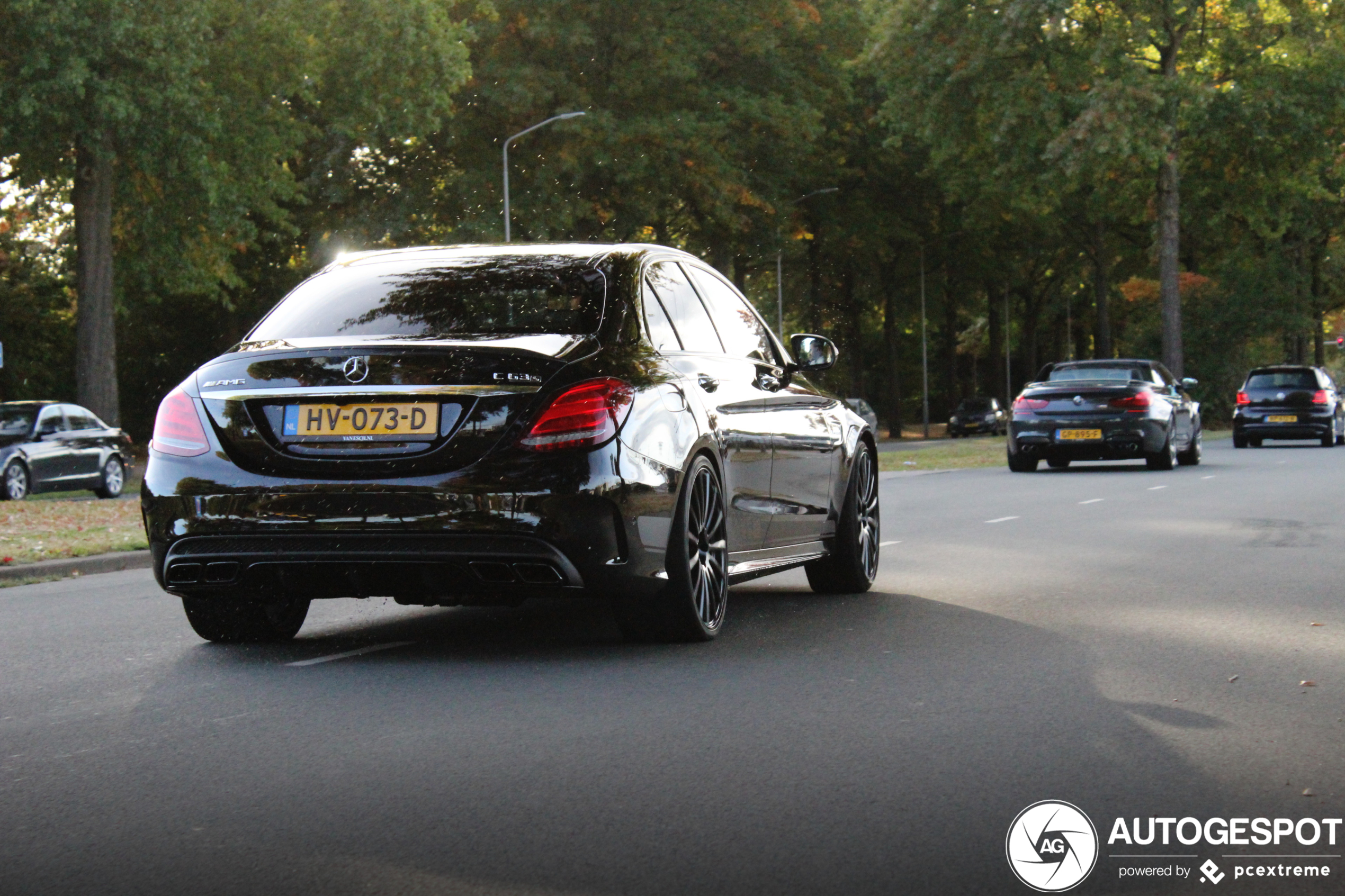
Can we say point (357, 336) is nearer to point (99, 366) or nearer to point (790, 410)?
point (790, 410)

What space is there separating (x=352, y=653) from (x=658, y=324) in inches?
72.7

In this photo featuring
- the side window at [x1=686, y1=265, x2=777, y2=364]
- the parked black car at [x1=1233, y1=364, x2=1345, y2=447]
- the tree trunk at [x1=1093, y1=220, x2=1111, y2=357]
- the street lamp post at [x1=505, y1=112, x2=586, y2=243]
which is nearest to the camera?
the side window at [x1=686, y1=265, x2=777, y2=364]

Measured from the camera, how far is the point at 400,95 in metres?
31.8

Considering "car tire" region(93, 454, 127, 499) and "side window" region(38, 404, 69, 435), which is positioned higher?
"side window" region(38, 404, 69, 435)

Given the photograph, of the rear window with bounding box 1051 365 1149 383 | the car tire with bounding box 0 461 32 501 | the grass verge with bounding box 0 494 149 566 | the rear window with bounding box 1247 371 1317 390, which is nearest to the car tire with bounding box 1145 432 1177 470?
the rear window with bounding box 1051 365 1149 383

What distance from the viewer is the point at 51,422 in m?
25.5

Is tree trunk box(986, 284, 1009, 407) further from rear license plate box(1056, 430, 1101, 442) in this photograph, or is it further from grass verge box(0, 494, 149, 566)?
grass verge box(0, 494, 149, 566)

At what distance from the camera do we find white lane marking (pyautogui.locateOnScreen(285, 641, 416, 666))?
7102mm

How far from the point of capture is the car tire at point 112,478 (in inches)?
1054

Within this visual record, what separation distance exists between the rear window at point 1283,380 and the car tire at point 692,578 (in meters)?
29.9

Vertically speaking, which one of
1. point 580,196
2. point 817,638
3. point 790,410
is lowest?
point 817,638

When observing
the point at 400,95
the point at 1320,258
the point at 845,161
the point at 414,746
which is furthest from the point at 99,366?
the point at 1320,258

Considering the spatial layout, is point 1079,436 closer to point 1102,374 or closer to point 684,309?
point 1102,374

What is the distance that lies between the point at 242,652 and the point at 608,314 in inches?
81.5
